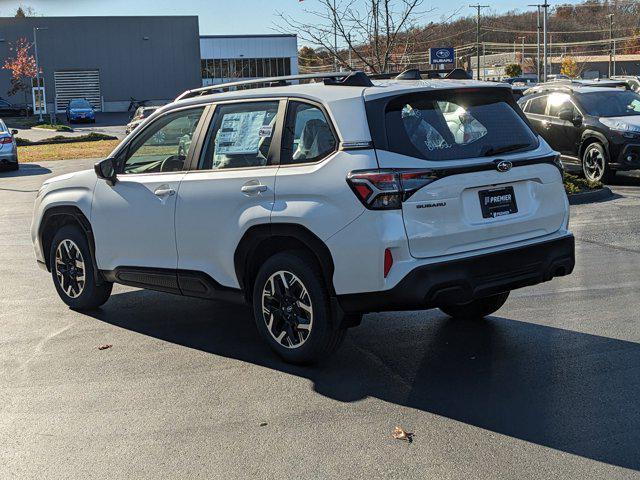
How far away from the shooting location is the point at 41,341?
262 inches

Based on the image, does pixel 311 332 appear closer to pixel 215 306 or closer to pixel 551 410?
pixel 551 410

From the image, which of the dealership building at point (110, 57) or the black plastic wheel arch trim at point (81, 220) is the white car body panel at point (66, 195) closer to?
the black plastic wheel arch trim at point (81, 220)

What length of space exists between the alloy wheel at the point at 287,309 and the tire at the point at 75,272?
2164 millimetres

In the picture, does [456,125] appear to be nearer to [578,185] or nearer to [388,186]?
[388,186]

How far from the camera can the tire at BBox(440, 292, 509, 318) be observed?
21.9 feet

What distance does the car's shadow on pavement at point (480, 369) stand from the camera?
4555 mm

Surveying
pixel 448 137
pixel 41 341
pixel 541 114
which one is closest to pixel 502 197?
pixel 448 137

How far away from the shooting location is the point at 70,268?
298 inches

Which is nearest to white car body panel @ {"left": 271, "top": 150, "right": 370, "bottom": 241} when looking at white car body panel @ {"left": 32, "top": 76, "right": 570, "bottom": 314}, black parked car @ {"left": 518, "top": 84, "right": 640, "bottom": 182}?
white car body panel @ {"left": 32, "top": 76, "right": 570, "bottom": 314}

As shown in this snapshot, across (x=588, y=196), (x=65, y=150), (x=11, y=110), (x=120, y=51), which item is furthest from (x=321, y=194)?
(x=120, y=51)

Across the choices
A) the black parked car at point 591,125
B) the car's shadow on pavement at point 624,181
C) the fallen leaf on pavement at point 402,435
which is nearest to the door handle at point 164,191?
the fallen leaf on pavement at point 402,435

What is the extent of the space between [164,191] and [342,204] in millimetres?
1777

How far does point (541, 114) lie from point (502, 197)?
12661mm

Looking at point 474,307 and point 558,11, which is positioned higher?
point 558,11
